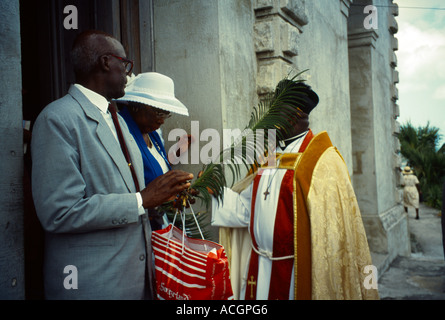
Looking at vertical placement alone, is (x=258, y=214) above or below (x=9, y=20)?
below

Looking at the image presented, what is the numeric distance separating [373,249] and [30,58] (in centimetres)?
602

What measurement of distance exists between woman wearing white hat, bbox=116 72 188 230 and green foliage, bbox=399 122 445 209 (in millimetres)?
18171

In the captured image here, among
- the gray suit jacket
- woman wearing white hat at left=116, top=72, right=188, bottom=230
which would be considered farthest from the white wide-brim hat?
the gray suit jacket

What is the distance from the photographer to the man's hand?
1701 millimetres

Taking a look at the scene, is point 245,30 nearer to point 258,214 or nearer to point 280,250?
point 258,214

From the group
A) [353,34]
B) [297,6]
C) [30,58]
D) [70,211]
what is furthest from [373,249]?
[70,211]

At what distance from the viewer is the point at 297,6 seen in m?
4.27

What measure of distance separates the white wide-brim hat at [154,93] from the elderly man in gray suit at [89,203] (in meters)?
0.48

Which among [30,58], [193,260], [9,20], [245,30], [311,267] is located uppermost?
[245,30]

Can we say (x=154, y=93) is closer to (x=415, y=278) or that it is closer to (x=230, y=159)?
(x=230, y=159)

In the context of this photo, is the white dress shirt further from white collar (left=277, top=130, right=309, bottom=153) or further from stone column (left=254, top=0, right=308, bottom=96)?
stone column (left=254, top=0, right=308, bottom=96)

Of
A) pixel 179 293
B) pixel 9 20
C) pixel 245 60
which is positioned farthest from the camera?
pixel 245 60

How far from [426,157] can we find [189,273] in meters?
21.2

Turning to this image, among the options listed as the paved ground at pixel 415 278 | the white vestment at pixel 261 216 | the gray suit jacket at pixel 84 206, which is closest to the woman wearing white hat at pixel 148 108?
the gray suit jacket at pixel 84 206
